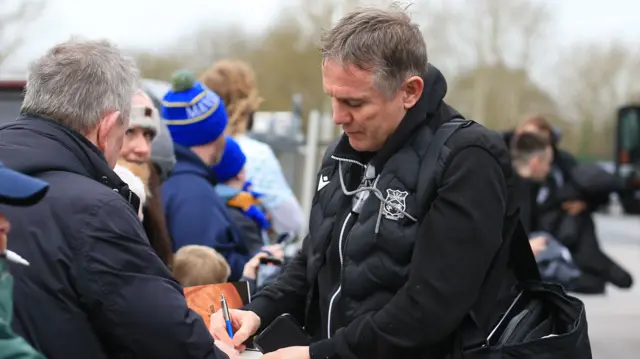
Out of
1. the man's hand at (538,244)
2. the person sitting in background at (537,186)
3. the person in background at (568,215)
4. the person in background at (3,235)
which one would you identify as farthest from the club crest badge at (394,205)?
the person in background at (568,215)

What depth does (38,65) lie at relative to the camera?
2.33 m

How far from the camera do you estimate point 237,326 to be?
9.07ft

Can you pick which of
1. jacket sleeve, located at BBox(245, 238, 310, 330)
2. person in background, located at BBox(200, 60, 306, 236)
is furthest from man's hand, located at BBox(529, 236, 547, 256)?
jacket sleeve, located at BBox(245, 238, 310, 330)

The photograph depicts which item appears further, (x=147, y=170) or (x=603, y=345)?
(x=603, y=345)

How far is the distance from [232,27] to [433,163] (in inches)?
1143

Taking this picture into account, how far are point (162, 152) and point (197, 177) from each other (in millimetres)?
220

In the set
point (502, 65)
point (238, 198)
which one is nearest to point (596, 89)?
point (502, 65)

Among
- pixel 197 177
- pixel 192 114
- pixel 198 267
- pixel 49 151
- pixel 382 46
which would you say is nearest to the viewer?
pixel 49 151

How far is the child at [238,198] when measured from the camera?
4395 mm

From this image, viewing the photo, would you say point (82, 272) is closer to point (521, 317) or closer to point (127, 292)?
point (127, 292)

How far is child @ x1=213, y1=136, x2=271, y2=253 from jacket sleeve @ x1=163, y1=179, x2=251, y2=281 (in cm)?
30

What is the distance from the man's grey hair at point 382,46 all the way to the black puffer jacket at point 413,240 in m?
0.10

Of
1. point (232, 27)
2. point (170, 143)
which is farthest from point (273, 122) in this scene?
point (232, 27)

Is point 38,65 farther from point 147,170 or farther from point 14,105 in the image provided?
point 14,105
